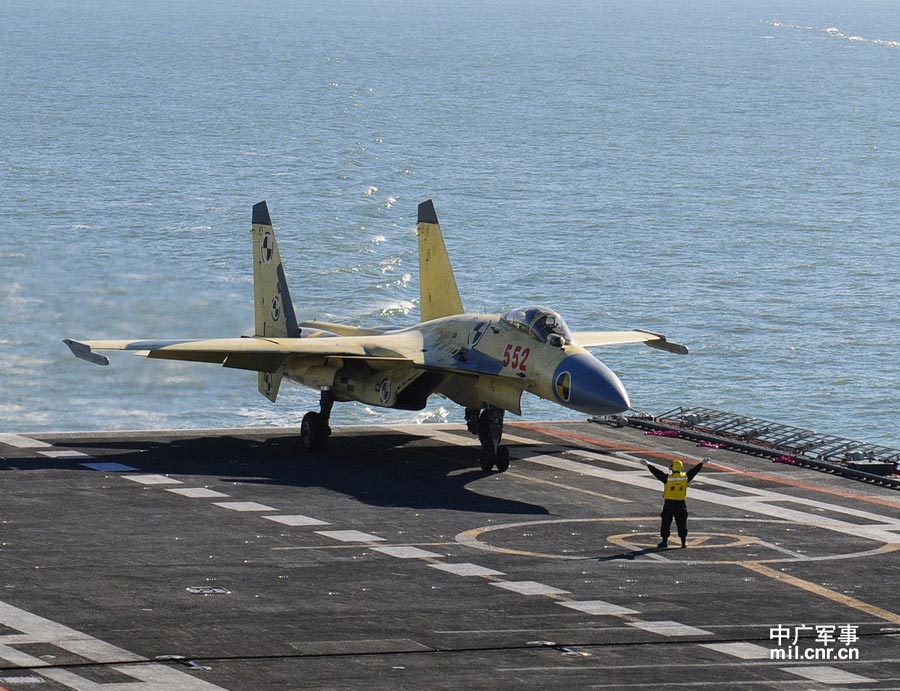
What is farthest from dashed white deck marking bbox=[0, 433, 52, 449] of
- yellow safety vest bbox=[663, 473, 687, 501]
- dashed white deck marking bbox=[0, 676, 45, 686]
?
dashed white deck marking bbox=[0, 676, 45, 686]

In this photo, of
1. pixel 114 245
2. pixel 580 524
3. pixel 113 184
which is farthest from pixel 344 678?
pixel 113 184

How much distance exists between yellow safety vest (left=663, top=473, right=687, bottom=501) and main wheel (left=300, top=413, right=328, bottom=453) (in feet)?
46.6

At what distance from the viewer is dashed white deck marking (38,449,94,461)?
1721 inches

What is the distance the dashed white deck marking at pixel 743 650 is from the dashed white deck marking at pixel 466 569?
597 cm

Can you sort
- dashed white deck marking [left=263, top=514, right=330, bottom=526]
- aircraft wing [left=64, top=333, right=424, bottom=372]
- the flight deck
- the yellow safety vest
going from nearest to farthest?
the flight deck < the yellow safety vest < dashed white deck marking [left=263, top=514, right=330, bottom=526] < aircraft wing [left=64, top=333, right=424, bottom=372]

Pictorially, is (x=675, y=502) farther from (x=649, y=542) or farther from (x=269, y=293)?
(x=269, y=293)

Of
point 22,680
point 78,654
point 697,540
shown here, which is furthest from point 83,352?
point 22,680

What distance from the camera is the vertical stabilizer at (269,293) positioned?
163 ft

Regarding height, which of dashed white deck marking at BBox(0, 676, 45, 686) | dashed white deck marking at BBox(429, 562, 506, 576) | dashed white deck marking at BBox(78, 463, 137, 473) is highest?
dashed white deck marking at BBox(0, 676, 45, 686)

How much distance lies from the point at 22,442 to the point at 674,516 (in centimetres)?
2044

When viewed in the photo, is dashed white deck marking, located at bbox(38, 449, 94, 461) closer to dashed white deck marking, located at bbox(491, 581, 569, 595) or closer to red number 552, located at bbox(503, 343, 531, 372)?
red number 552, located at bbox(503, 343, 531, 372)

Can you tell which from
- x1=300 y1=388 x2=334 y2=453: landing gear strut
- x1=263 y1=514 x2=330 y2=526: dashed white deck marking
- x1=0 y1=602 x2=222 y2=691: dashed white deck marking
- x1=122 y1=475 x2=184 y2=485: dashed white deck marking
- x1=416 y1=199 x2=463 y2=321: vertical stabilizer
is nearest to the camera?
x1=0 y1=602 x2=222 y2=691: dashed white deck marking

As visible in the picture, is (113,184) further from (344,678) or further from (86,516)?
(344,678)

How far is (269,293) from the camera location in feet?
165
